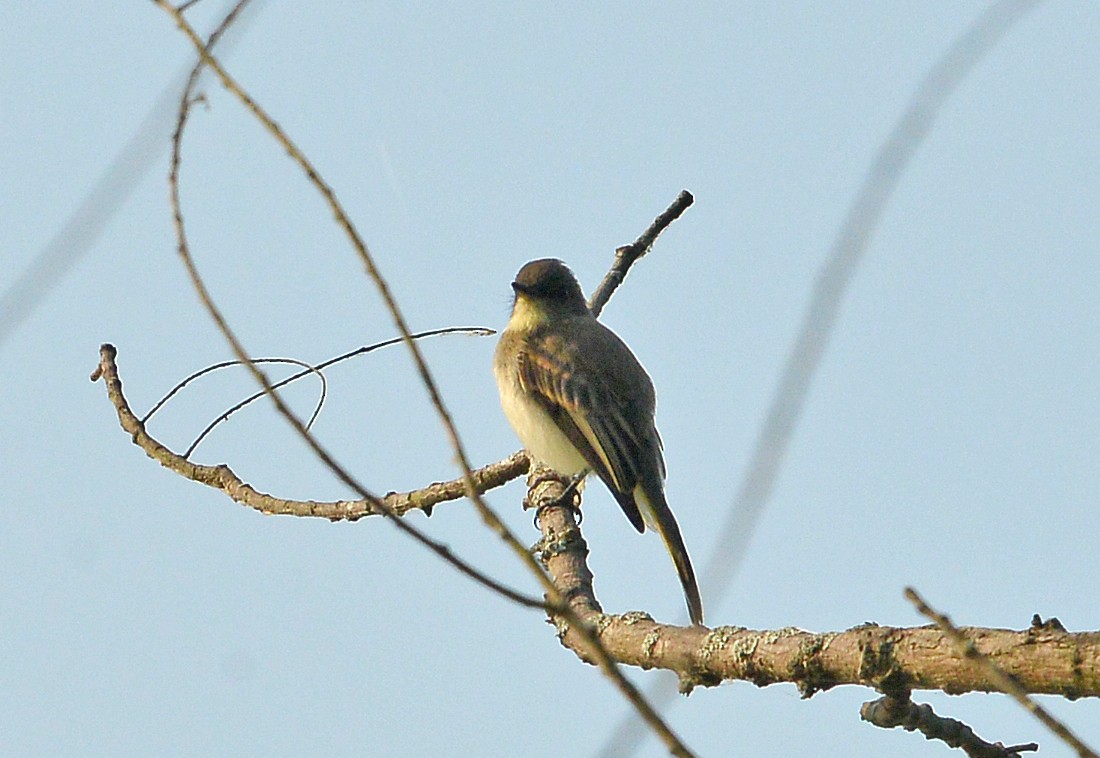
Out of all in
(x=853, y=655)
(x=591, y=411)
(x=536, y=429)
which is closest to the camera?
(x=853, y=655)

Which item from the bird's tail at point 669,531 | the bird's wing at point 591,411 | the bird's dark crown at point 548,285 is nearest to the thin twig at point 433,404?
the bird's tail at point 669,531

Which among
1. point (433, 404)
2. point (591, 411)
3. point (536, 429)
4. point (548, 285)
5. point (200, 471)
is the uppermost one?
point (548, 285)

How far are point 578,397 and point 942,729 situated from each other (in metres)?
4.17

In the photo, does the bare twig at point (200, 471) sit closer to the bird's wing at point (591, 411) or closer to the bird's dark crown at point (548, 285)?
the bird's wing at point (591, 411)

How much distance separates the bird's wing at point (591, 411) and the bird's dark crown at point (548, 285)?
1.08ft

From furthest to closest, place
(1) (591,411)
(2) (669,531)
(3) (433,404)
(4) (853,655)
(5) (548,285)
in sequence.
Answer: (5) (548,285), (1) (591,411), (2) (669,531), (4) (853,655), (3) (433,404)

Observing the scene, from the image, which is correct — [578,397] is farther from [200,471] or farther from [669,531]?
[200,471]

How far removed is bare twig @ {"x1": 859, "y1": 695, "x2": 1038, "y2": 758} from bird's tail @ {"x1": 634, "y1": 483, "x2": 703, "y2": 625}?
2.31 metres

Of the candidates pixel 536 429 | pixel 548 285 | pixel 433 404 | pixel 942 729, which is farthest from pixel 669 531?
pixel 433 404

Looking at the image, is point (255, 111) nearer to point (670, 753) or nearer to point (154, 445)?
point (670, 753)

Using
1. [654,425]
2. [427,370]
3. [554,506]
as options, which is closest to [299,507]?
[554,506]

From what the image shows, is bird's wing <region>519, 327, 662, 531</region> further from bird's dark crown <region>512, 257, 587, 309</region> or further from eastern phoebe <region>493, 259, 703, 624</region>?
bird's dark crown <region>512, 257, 587, 309</region>

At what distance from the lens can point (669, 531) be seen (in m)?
6.23

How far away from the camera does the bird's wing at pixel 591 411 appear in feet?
21.7
